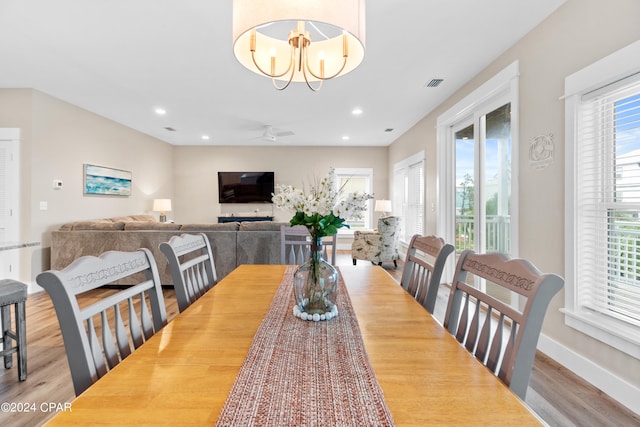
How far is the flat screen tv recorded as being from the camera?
7.39 metres

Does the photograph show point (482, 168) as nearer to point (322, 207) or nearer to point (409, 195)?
point (409, 195)

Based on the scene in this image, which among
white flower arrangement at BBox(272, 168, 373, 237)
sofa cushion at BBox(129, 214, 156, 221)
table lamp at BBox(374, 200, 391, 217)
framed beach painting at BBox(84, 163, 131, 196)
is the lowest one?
sofa cushion at BBox(129, 214, 156, 221)

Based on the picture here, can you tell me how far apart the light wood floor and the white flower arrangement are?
5.29 ft

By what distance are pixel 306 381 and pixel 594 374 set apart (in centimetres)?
223

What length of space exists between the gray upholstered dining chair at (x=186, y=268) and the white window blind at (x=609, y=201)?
96.7 inches

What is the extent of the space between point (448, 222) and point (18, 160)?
5.67m

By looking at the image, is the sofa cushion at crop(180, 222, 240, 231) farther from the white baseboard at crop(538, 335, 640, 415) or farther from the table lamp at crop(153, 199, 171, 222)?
the white baseboard at crop(538, 335, 640, 415)

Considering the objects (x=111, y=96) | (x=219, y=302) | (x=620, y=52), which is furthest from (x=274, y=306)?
(x=111, y=96)

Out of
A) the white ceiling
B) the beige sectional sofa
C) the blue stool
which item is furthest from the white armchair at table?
the blue stool

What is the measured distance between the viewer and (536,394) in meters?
1.86

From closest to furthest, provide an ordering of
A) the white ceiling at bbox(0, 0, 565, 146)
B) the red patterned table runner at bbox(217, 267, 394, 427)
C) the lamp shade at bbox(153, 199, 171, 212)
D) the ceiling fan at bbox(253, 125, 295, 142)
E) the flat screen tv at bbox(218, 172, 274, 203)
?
the red patterned table runner at bbox(217, 267, 394, 427)
the white ceiling at bbox(0, 0, 565, 146)
the ceiling fan at bbox(253, 125, 295, 142)
the lamp shade at bbox(153, 199, 171, 212)
the flat screen tv at bbox(218, 172, 274, 203)

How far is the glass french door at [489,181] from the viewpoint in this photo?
10.5ft

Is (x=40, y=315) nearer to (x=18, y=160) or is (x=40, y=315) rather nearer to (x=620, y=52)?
(x=18, y=160)

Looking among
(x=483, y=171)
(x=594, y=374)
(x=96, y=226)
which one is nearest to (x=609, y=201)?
(x=594, y=374)
